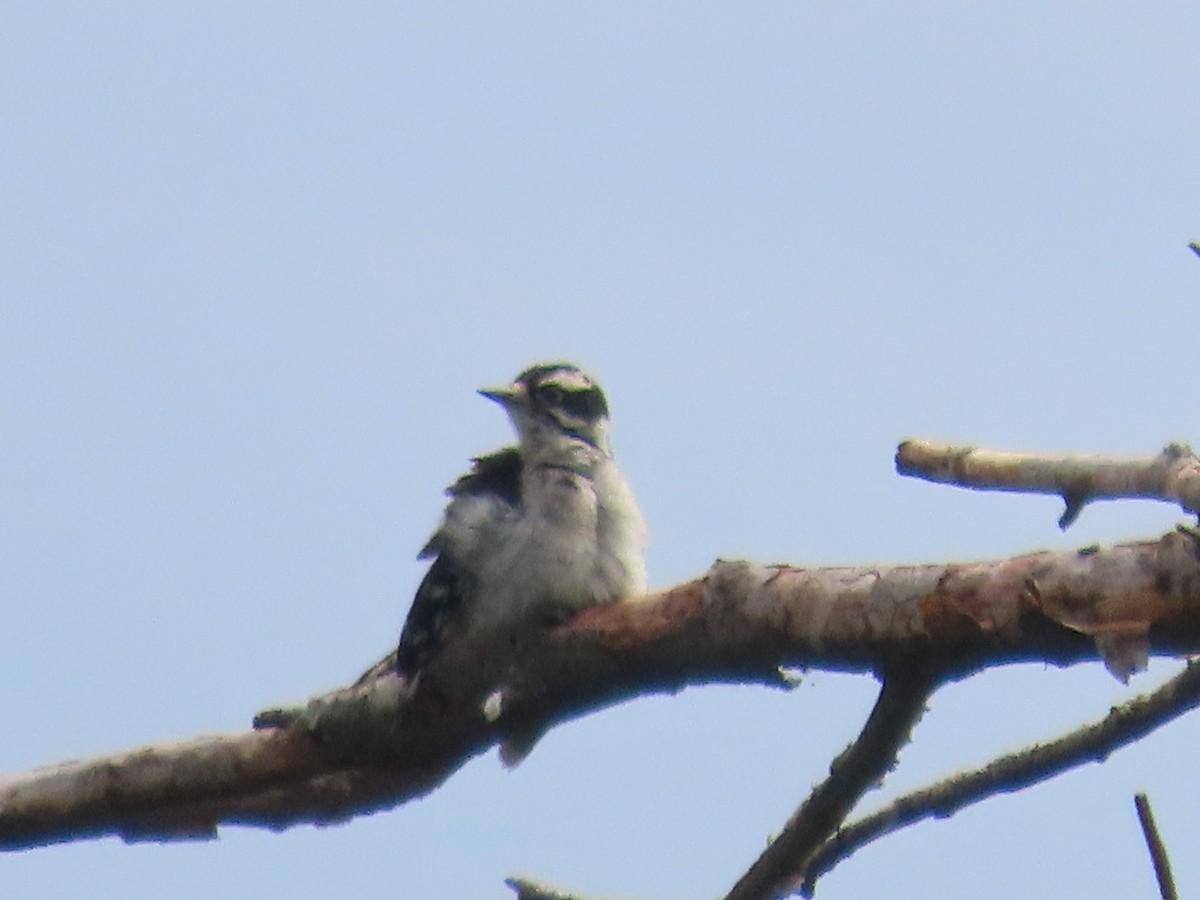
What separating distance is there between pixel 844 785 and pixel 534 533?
1.62 metres

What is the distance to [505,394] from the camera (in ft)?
21.4

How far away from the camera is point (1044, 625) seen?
3932 millimetres

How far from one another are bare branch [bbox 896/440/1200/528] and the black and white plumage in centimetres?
96

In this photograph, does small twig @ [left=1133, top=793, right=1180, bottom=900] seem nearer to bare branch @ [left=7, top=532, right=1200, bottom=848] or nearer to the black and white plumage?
bare branch @ [left=7, top=532, right=1200, bottom=848]

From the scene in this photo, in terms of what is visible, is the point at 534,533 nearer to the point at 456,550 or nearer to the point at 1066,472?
the point at 456,550

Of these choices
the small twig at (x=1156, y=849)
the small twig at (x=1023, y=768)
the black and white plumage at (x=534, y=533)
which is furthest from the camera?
the black and white plumage at (x=534, y=533)

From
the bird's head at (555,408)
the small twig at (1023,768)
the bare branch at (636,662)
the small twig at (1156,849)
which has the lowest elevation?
the small twig at (1156,849)

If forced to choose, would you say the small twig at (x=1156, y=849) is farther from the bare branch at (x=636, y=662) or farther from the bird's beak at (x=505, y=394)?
the bird's beak at (x=505, y=394)

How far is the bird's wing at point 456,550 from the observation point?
17.4 ft

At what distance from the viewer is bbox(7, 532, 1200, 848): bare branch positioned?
387cm

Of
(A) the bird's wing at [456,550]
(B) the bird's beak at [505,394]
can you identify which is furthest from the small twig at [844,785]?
(B) the bird's beak at [505,394]

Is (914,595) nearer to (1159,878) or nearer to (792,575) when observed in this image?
(792,575)

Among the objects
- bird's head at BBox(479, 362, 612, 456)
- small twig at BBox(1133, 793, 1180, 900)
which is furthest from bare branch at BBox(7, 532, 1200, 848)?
bird's head at BBox(479, 362, 612, 456)

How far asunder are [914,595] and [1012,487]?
869mm
